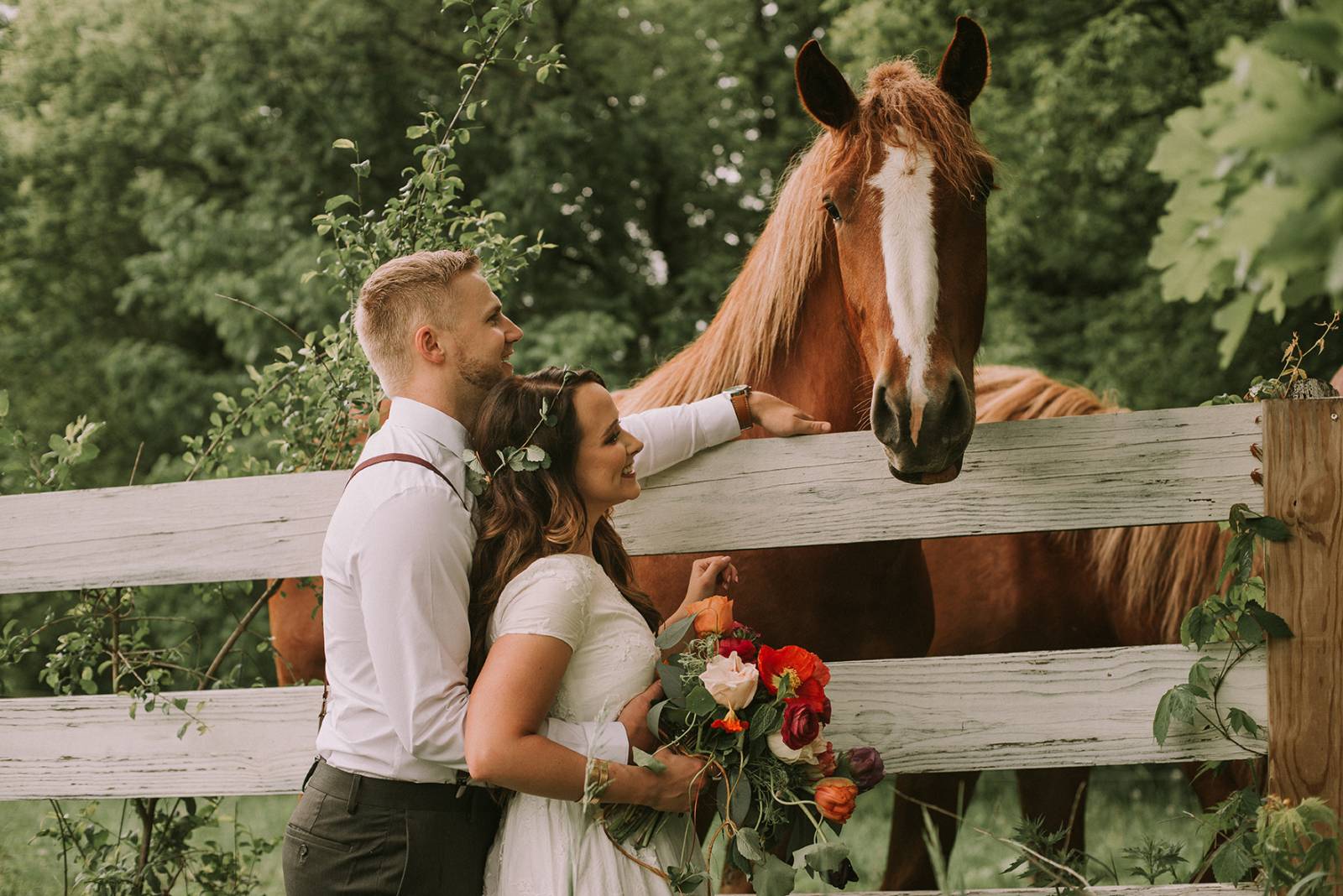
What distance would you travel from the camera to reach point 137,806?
3.10 metres

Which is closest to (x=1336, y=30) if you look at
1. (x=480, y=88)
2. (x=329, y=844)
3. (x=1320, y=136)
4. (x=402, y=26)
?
(x=1320, y=136)

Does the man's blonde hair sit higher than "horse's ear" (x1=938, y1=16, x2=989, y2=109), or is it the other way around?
"horse's ear" (x1=938, y1=16, x2=989, y2=109)

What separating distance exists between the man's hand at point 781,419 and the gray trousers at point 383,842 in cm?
106

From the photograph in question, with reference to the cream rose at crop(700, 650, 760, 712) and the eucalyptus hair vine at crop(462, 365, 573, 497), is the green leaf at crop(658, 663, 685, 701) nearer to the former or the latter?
the cream rose at crop(700, 650, 760, 712)

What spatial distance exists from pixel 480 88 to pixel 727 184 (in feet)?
8.08

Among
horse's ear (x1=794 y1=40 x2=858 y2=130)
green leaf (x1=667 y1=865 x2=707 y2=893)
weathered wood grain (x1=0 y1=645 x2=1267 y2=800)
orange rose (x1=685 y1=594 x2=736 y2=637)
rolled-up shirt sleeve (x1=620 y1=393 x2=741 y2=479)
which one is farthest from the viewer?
horse's ear (x1=794 y1=40 x2=858 y2=130)

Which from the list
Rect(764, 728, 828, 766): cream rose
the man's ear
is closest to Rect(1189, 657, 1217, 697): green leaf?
Rect(764, 728, 828, 766): cream rose

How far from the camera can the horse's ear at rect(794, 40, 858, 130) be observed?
100 inches

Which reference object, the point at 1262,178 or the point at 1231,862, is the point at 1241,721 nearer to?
the point at 1231,862

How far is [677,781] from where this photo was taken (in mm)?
1918

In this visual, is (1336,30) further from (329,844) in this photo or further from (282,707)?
(282,707)

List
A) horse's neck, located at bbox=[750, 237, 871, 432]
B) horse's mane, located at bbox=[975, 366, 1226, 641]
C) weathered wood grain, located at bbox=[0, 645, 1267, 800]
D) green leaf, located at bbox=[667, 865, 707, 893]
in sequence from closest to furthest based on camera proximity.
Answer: green leaf, located at bbox=[667, 865, 707, 893]
weathered wood grain, located at bbox=[0, 645, 1267, 800]
horse's neck, located at bbox=[750, 237, 871, 432]
horse's mane, located at bbox=[975, 366, 1226, 641]

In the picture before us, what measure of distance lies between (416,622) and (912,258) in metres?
1.30

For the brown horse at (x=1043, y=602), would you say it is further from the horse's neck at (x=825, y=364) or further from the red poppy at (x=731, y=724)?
the red poppy at (x=731, y=724)
